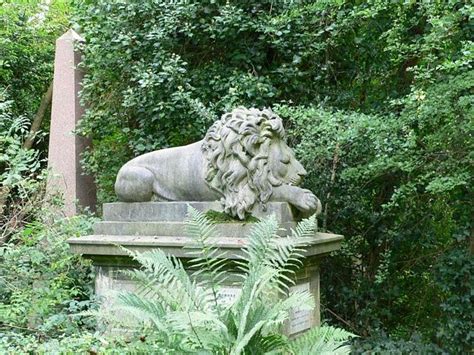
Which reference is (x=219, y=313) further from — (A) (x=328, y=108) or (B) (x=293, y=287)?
(A) (x=328, y=108)

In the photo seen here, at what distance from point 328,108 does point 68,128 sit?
3.57 meters

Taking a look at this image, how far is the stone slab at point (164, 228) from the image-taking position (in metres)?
4.59

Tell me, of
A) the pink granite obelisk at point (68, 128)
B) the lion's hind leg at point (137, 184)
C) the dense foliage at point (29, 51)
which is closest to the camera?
the lion's hind leg at point (137, 184)

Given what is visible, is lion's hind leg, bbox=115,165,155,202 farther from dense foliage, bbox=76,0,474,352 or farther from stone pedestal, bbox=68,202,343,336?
dense foliage, bbox=76,0,474,352

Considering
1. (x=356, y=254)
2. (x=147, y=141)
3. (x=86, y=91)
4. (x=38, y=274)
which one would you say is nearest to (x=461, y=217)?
(x=356, y=254)

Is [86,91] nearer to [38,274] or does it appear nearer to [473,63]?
[38,274]

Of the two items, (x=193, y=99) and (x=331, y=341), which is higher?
(x=193, y=99)

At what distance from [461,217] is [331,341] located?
3402 mm

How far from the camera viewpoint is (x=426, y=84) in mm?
5637

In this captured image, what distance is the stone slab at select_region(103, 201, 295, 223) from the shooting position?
4.68m

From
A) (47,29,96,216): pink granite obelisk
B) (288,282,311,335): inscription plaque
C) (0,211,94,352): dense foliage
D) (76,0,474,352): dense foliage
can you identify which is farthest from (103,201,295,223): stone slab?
(47,29,96,216): pink granite obelisk

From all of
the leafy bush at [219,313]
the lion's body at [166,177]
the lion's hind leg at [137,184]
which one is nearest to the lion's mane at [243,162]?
the lion's body at [166,177]

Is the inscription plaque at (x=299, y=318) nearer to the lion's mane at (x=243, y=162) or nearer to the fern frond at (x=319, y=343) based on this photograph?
the lion's mane at (x=243, y=162)

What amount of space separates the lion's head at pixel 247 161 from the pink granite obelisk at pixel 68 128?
3.95 m
